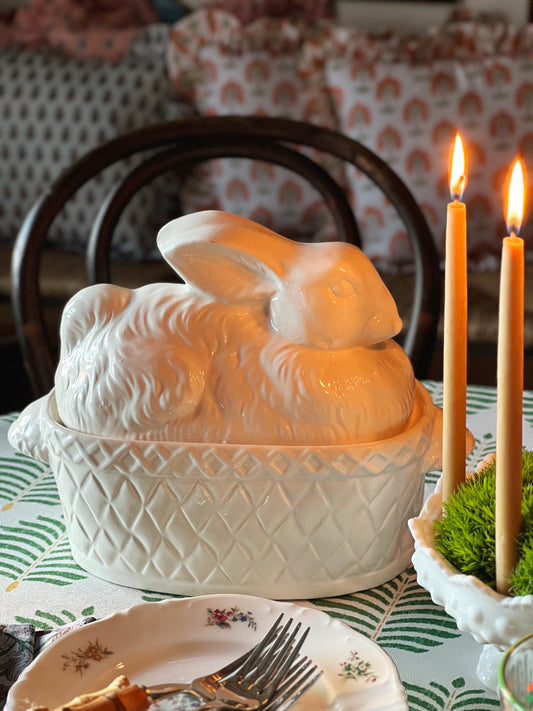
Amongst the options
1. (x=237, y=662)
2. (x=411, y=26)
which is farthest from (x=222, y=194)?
(x=237, y=662)

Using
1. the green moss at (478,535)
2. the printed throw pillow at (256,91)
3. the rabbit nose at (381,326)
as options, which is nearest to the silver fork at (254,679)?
the green moss at (478,535)

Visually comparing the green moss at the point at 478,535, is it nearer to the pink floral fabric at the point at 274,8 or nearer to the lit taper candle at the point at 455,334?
the lit taper candle at the point at 455,334

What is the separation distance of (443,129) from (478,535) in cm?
204

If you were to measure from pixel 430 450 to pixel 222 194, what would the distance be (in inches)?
80.6

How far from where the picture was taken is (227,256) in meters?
0.66

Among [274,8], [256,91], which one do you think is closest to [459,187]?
[256,91]

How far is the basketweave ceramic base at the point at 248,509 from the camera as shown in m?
0.64

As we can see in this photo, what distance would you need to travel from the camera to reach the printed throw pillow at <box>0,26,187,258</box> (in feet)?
8.61

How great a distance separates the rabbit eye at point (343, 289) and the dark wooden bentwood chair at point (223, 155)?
627 millimetres

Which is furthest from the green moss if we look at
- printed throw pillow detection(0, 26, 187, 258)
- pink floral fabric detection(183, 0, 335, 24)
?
pink floral fabric detection(183, 0, 335, 24)

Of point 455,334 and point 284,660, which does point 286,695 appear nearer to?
point 284,660

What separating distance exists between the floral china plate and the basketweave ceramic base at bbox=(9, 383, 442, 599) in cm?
6

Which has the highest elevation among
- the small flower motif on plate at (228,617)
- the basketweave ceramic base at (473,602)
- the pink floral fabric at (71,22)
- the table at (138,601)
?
the pink floral fabric at (71,22)

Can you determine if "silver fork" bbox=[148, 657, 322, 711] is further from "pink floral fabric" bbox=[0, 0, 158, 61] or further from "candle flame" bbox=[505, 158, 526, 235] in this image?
"pink floral fabric" bbox=[0, 0, 158, 61]
